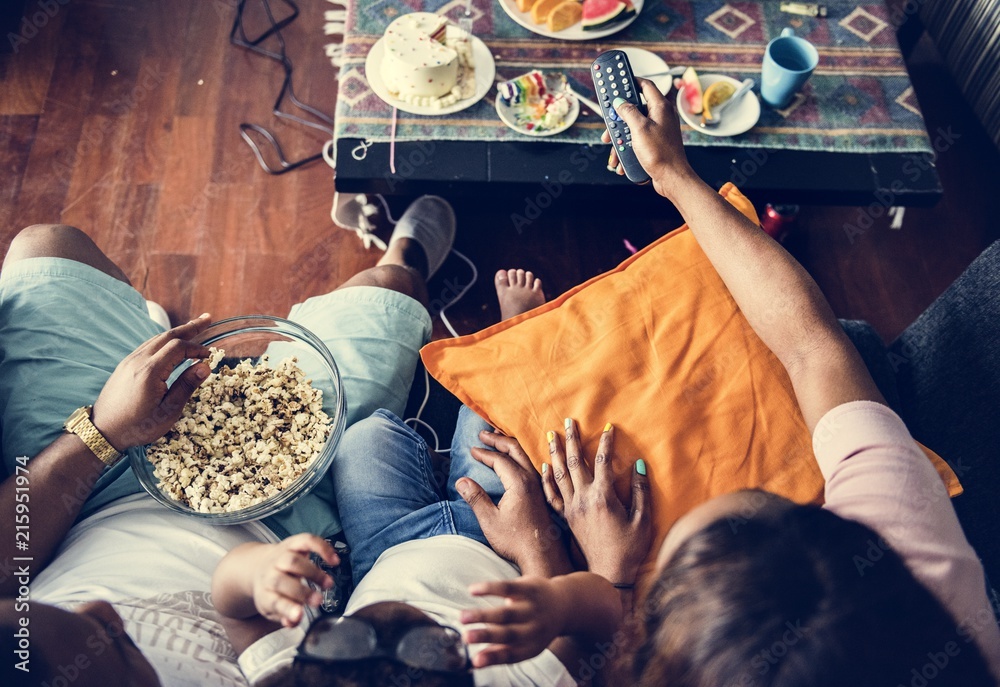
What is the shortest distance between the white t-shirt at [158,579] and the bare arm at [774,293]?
80cm

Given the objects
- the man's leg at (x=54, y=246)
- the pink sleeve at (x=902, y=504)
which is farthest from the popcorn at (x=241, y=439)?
the pink sleeve at (x=902, y=504)

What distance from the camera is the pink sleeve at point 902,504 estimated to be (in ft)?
2.83

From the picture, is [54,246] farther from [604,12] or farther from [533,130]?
[604,12]

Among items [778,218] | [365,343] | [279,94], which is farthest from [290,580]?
[279,94]

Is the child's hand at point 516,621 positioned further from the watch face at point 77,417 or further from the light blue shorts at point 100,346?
the watch face at point 77,417

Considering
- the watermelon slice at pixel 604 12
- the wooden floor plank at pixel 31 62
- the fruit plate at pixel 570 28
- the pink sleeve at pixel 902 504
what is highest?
the watermelon slice at pixel 604 12

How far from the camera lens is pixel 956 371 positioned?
1130 millimetres

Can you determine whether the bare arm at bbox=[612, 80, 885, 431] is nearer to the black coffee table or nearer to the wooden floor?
the black coffee table

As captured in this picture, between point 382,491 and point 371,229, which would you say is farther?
point 371,229

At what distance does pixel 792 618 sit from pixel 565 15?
125 centimetres

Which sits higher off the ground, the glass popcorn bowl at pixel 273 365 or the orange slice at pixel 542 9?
the orange slice at pixel 542 9

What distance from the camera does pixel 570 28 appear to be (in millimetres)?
1514

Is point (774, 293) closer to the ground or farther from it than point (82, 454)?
farther from it

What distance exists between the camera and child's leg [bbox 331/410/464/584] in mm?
1062
